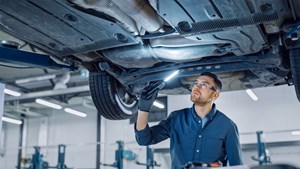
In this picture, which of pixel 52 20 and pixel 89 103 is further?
pixel 89 103

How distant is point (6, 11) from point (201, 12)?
1197mm

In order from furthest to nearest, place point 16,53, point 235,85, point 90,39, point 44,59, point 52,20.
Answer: point 235,85 < point 44,59 < point 16,53 < point 90,39 < point 52,20

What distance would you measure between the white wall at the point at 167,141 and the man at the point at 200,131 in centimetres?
585

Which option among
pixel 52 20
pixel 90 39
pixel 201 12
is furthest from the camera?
pixel 90 39

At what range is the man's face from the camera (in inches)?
111

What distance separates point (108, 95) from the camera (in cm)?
363

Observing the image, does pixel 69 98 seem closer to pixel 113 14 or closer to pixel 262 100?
pixel 262 100

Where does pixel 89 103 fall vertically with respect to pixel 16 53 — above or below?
above

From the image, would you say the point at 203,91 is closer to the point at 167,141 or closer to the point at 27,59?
the point at 27,59

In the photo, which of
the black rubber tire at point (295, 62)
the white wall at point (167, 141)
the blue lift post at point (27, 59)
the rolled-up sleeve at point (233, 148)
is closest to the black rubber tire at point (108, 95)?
the blue lift post at point (27, 59)

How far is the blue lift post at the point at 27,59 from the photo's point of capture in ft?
10.1

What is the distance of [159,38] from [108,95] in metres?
0.88

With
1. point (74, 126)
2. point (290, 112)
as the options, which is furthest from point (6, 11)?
point (74, 126)

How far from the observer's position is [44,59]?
3.40 m
